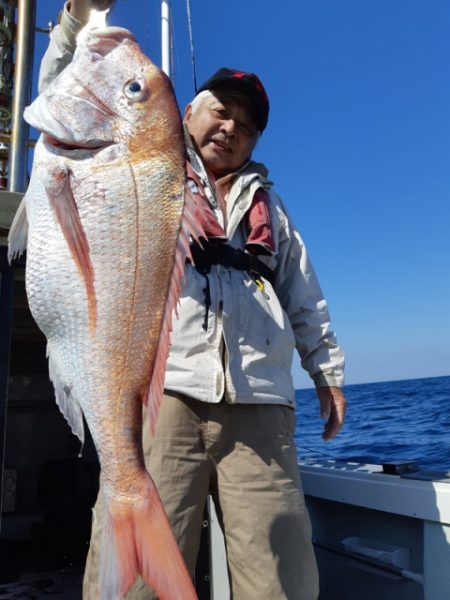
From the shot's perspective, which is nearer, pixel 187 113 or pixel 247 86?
pixel 247 86

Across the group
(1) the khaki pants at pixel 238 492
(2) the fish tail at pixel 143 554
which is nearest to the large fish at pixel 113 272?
(2) the fish tail at pixel 143 554

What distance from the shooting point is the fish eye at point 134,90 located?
1.81 m

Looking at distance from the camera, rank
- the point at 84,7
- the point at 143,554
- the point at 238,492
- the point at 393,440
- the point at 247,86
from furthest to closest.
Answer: the point at 393,440 < the point at 247,86 < the point at 238,492 < the point at 84,7 < the point at 143,554

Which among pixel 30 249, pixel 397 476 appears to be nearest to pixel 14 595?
pixel 397 476

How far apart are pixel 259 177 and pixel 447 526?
2.26 m

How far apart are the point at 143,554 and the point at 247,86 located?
2.10 meters

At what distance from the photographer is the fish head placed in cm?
174

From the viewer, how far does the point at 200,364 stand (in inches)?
85.6

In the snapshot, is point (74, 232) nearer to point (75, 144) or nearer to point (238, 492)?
point (75, 144)

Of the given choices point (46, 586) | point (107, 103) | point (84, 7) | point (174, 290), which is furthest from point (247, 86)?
point (46, 586)

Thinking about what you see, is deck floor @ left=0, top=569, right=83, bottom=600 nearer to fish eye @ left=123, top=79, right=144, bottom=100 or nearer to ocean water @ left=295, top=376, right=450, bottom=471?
ocean water @ left=295, top=376, right=450, bottom=471

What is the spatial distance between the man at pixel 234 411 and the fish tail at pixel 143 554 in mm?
423

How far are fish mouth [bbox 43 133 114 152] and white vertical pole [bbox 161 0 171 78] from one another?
10.5 ft

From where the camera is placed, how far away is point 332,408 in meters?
2.75
